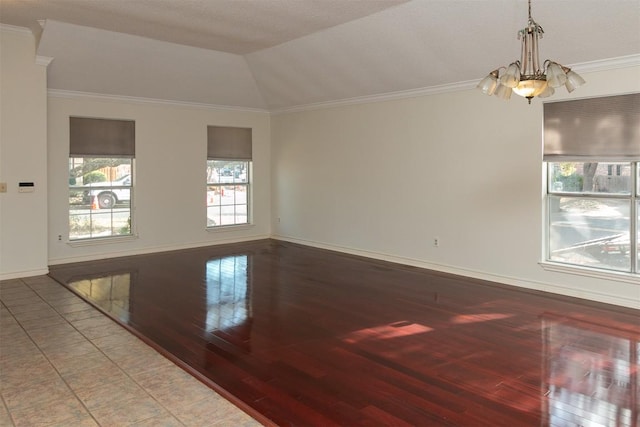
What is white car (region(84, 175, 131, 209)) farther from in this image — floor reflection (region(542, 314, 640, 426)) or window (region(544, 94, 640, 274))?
floor reflection (region(542, 314, 640, 426))

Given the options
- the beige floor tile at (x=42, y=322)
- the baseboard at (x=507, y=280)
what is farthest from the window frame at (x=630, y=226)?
the beige floor tile at (x=42, y=322)

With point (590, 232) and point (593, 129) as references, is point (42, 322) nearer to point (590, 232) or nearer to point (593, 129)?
point (590, 232)

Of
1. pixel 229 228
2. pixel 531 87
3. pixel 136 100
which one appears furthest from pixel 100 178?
pixel 531 87

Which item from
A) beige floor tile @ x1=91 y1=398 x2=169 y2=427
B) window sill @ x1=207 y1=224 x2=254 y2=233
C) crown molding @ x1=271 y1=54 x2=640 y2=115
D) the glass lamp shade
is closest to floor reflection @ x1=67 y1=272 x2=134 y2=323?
beige floor tile @ x1=91 y1=398 x2=169 y2=427

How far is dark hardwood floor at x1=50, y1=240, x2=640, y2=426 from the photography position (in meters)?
2.86

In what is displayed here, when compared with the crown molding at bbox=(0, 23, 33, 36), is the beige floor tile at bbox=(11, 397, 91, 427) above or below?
below

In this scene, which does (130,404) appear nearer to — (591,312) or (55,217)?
(591,312)

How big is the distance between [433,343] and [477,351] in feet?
1.10

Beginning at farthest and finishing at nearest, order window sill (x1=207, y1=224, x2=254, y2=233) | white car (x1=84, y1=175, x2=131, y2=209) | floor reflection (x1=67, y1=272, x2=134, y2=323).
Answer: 1. window sill (x1=207, y1=224, x2=254, y2=233)
2. white car (x1=84, y1=175, x2=131, y2=209)
3. floor reflection (x1=67, y1=272, x2=134, y2=323)

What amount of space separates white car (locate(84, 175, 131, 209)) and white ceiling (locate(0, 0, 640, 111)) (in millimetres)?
1322

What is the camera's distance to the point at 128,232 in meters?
7.79

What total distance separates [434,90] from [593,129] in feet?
6.63

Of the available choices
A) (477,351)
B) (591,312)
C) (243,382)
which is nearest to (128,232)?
(243,382)

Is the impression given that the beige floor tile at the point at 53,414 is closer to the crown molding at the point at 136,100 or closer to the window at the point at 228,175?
the crown molding at the point at 136,100
